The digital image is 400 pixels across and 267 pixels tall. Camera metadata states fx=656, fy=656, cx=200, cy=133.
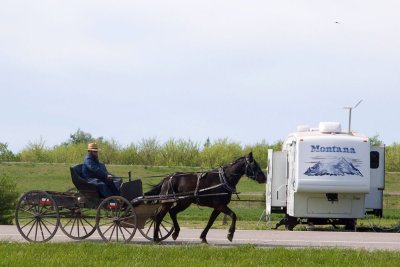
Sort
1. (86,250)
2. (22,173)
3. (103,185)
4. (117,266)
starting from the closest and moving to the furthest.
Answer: (117,266), (86,250), (103,185), (22,173)

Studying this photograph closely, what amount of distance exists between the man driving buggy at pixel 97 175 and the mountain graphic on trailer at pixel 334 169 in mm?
7448

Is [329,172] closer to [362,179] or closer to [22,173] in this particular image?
[362,179]

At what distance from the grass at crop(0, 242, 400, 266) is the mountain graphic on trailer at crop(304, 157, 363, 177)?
683cm

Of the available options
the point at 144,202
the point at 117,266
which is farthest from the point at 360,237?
the point at 117,266

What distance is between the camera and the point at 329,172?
19.7 m

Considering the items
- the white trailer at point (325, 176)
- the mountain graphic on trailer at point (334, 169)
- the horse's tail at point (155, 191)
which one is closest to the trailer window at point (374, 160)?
the white trailer at point (325, 176)

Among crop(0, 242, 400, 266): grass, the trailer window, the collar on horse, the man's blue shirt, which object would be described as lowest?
crop(0, 242, 400, 266): grass

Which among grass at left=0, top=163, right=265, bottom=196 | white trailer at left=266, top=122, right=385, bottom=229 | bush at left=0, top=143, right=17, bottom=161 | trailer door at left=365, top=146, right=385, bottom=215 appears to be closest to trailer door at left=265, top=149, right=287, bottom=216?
white trailer at left=266, top=122, right=385, bottom=229

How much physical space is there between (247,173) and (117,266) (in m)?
4.78

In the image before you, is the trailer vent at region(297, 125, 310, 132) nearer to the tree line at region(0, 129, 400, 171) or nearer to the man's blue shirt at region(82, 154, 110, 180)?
the man's blue shirt at region(82, 154, 110, 180)

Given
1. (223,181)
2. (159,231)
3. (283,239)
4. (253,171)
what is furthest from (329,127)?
(159,231)

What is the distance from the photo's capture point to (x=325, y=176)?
64.7 ft

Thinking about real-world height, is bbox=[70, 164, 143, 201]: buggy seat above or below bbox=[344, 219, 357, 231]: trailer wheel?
above

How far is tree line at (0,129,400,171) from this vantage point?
183ft
